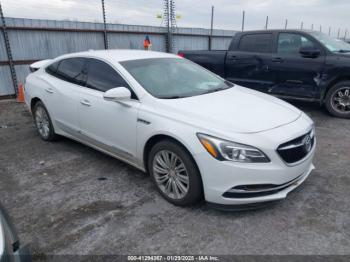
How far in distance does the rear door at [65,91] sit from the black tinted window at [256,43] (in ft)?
14.4

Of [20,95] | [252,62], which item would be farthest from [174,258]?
[20,95]

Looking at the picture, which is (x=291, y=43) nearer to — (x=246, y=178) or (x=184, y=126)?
(x=184, y=126)

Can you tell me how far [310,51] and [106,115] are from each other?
181 inches

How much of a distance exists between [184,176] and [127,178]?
42.7 inches

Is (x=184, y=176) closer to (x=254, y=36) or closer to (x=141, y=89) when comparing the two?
(x=141, y=89)

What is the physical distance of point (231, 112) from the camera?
3020 millimetres

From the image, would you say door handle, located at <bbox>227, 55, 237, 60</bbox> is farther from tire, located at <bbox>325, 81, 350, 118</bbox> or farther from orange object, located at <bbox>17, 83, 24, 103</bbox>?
orange object, located at <bbox>17, 83, 24, 103</bbox>

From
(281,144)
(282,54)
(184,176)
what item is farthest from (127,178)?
(282,54)

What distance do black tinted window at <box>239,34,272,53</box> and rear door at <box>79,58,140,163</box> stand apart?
4389mm

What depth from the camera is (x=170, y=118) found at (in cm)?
296

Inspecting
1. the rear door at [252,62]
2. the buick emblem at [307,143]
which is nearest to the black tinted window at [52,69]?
the buick emblem at [307,143]

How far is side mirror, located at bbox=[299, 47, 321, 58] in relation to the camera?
6.02 metres

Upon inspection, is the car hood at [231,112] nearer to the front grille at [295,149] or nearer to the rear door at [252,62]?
the front grille at [295,149]

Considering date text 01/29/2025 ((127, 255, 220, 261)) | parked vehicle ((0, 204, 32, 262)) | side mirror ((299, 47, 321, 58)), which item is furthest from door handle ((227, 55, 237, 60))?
parked vehicle ((0, 204, 32, 262))
